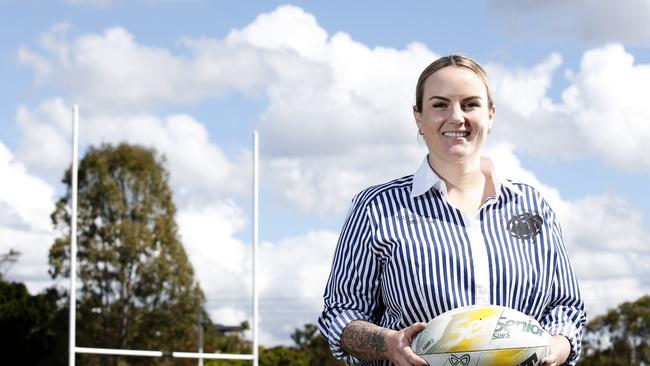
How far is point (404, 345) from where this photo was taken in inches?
90.9

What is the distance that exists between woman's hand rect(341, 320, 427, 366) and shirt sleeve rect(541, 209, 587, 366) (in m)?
0.35

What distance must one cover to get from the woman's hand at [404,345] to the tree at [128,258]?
21.7 m

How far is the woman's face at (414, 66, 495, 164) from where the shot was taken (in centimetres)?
245

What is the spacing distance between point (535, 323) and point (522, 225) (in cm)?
25

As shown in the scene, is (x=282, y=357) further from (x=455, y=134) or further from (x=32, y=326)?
(x=455, y=134)

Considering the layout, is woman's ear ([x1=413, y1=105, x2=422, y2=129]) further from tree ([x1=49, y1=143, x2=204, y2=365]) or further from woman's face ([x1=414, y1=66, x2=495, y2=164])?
tree ([x1=49, y1=143, x2=204, y2=365])

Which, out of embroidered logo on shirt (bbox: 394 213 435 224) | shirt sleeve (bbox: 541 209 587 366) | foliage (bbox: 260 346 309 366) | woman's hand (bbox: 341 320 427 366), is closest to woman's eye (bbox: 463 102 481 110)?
embroidered logo on shirt (bbox: 394 213 435 224)

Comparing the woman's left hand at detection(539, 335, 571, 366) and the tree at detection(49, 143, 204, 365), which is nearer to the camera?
the woman's left hand at detection(539, 335, 571, 366)

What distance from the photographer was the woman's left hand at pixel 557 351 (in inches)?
94.1

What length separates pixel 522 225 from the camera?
2.54m

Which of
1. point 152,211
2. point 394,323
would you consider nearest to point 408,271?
point 394,323

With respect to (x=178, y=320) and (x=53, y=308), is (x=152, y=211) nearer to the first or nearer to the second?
(x=178, y=320)

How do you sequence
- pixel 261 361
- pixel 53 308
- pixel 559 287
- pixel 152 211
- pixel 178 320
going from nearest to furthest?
pixel 559 287 → pixel 178 320 → pixel 152 211 → pixel 53 308 → pixel 261 361

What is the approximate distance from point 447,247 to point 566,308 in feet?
1.06
